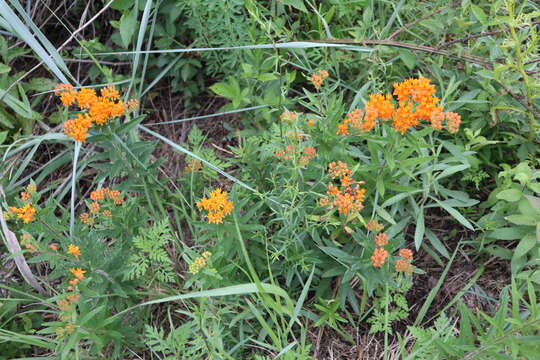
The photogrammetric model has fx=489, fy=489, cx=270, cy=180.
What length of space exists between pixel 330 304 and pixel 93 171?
1.76 m

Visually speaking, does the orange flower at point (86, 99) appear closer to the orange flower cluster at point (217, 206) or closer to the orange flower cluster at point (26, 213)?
the orange flower cluster at point (26, 213)

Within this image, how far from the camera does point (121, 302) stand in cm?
228

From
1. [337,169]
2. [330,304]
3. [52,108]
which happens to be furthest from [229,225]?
[52,108]

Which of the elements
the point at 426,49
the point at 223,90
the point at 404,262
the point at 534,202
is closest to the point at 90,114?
the point at 223,90

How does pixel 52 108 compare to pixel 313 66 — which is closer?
pixel 313 66

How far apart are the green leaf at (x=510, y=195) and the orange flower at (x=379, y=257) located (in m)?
0.70

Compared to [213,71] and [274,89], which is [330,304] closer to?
[274,89]

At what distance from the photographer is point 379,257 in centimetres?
198

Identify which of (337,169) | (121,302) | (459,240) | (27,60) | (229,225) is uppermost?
(27,60)

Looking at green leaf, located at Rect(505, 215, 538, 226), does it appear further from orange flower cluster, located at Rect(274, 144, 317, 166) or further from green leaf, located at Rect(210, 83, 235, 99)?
green leaf, located at Rect(210, 83, 235, 99)

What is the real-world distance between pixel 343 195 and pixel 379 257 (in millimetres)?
320

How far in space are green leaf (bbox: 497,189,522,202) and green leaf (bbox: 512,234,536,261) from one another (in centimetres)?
19

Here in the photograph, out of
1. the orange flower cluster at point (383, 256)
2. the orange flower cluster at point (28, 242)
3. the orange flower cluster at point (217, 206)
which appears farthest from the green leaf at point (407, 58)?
the orange flower cluster at point (28, 242)

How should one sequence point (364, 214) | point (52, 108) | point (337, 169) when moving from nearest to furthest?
point (337, 169), point (364, 214), point (52, 108)
